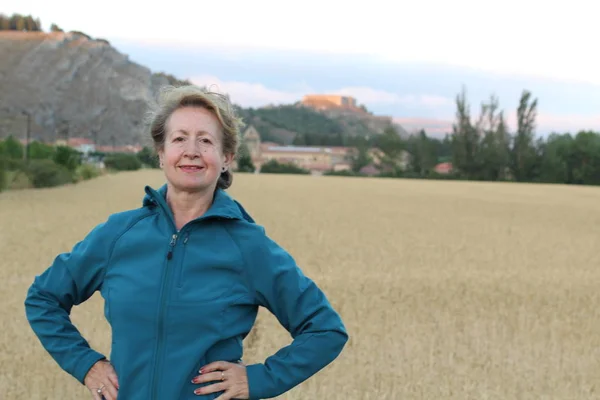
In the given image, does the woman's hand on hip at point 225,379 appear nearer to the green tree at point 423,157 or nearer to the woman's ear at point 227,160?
the woman's ear at point 227,160

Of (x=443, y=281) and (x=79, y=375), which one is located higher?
(x=79, y=375)

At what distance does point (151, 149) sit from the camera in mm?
3158

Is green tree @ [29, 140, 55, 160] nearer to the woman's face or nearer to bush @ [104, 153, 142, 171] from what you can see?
bush @ [104, 153, 142, 171]

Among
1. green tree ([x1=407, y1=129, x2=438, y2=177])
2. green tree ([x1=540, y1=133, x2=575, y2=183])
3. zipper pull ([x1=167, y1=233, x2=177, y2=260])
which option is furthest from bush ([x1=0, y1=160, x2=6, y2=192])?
green tree ([x1=407, y1=129, x2=438, y2=177])

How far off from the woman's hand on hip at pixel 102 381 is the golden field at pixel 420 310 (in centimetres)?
315

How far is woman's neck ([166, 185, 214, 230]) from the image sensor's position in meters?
2.78

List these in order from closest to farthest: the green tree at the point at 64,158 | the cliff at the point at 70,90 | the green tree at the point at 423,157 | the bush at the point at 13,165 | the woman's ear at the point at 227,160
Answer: the woman's ear at the point at 227,160, the bush at the point at 13,165, the green tree at the point at 64,158, the green tree at the point at 423,157, the cliff at the point at 70,90

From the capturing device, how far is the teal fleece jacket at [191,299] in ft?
8.43

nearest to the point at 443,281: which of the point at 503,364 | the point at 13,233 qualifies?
the point at 503,364

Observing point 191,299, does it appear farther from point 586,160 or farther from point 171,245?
point 586,160

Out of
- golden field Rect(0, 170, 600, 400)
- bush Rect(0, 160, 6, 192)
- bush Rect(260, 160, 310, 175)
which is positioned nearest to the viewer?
golden field Rect(0, 170, 600, 400)

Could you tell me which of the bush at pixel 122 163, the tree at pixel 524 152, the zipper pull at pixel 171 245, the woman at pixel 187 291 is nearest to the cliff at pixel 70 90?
the bush at pixel 122 163

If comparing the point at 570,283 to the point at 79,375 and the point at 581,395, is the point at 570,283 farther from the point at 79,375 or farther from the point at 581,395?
the point at 79,375

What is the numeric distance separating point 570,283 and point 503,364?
5.42 metres
